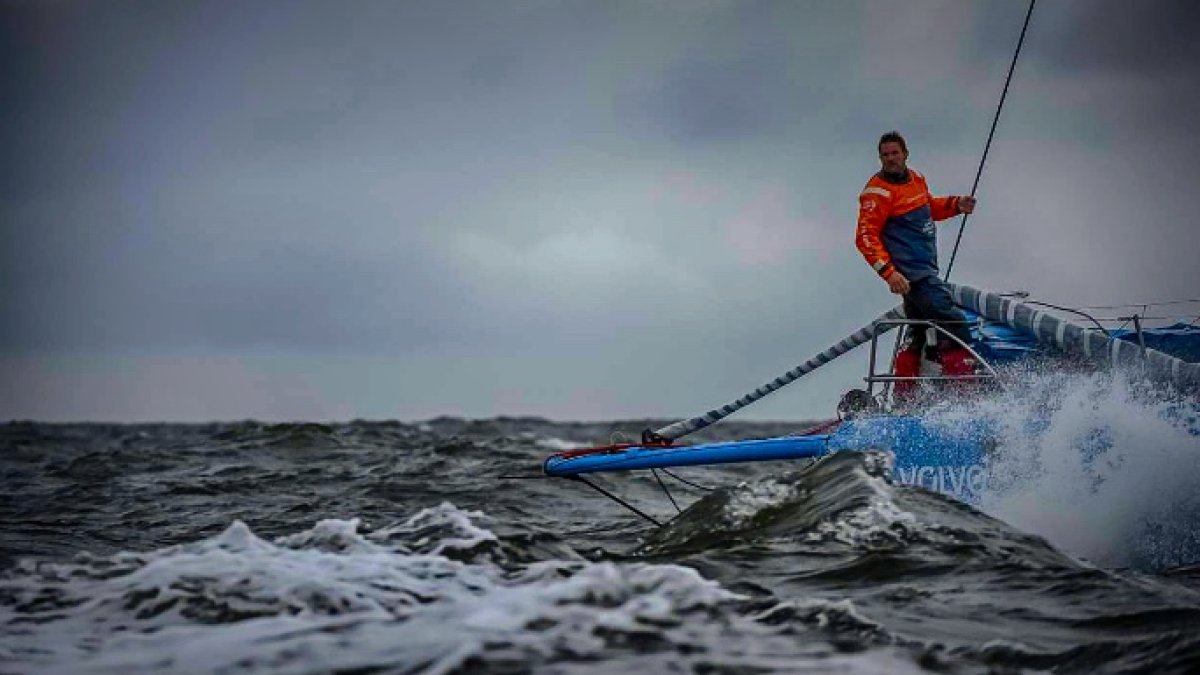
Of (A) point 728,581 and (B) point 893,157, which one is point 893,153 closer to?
(B) point 893,157

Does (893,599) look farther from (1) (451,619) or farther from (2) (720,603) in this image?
(1) (451,619)

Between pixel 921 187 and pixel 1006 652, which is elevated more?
pixel 921 187

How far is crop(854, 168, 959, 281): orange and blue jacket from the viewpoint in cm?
895

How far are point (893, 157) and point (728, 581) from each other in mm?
4551

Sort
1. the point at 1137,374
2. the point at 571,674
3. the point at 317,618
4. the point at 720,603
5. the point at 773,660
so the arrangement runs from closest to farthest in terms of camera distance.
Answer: the point at 571,674
the point at 773,660
the point at 317,618
the point at 720,603
the point at 1137,374

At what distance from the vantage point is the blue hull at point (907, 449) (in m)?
7.70

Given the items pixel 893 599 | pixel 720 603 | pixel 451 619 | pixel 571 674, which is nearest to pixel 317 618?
pixel 451 619

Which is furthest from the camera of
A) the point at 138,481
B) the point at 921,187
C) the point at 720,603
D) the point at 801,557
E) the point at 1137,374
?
the point at 138,481

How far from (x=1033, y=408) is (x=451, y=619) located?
4.59 m

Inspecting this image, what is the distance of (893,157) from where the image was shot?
8977 millimetres

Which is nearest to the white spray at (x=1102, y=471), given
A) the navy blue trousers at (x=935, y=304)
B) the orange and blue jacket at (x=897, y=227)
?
the navy blue trousers at (x=935, y=304)

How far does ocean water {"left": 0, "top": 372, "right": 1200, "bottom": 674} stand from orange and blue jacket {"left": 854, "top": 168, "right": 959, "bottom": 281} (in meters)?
1.44

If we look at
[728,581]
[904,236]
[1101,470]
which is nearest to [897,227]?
[904,236]

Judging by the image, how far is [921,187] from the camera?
29.9 ft
